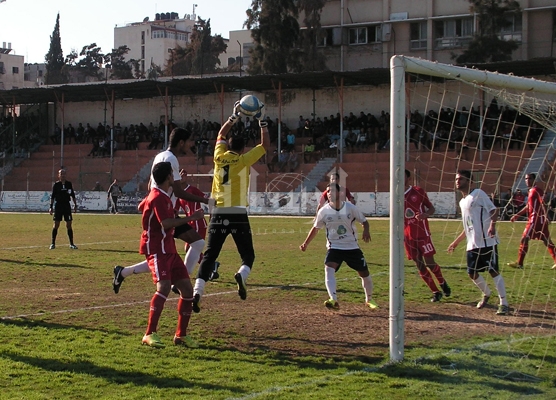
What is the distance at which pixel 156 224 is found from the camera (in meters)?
7.59

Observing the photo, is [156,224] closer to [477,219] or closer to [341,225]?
[341,225]

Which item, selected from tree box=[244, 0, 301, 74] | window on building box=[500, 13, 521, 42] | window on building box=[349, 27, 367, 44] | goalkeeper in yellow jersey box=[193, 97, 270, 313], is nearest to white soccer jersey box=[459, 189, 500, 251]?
goalkeeper in yellow jersey box=[193, 97, 270, 313]

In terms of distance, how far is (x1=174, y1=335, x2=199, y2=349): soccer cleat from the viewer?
749 cm

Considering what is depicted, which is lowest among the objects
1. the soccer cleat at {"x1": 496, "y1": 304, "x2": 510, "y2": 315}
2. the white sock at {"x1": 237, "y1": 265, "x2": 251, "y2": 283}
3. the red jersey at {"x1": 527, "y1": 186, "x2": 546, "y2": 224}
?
the soccer cleat at {"x1": 496, "y1": 304, "x2": 510, "y2": 315}

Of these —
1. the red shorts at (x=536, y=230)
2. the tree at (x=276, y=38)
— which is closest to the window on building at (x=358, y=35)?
the tree at (x=276, y=38)

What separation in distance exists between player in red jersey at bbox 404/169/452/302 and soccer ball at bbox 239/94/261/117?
2575mm

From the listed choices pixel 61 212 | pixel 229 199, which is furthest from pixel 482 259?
pixel 61 212

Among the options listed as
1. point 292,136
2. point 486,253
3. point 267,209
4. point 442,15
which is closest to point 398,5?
point 442,15

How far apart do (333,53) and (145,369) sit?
5152cm

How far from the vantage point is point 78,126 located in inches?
2185

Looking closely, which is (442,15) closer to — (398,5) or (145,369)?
(398,5)

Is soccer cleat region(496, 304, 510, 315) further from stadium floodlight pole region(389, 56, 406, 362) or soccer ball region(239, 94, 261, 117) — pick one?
soccer ball region(239, 94, 261, 117)

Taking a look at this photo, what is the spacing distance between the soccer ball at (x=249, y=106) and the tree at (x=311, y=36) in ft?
151

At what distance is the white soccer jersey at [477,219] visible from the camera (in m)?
9.52
